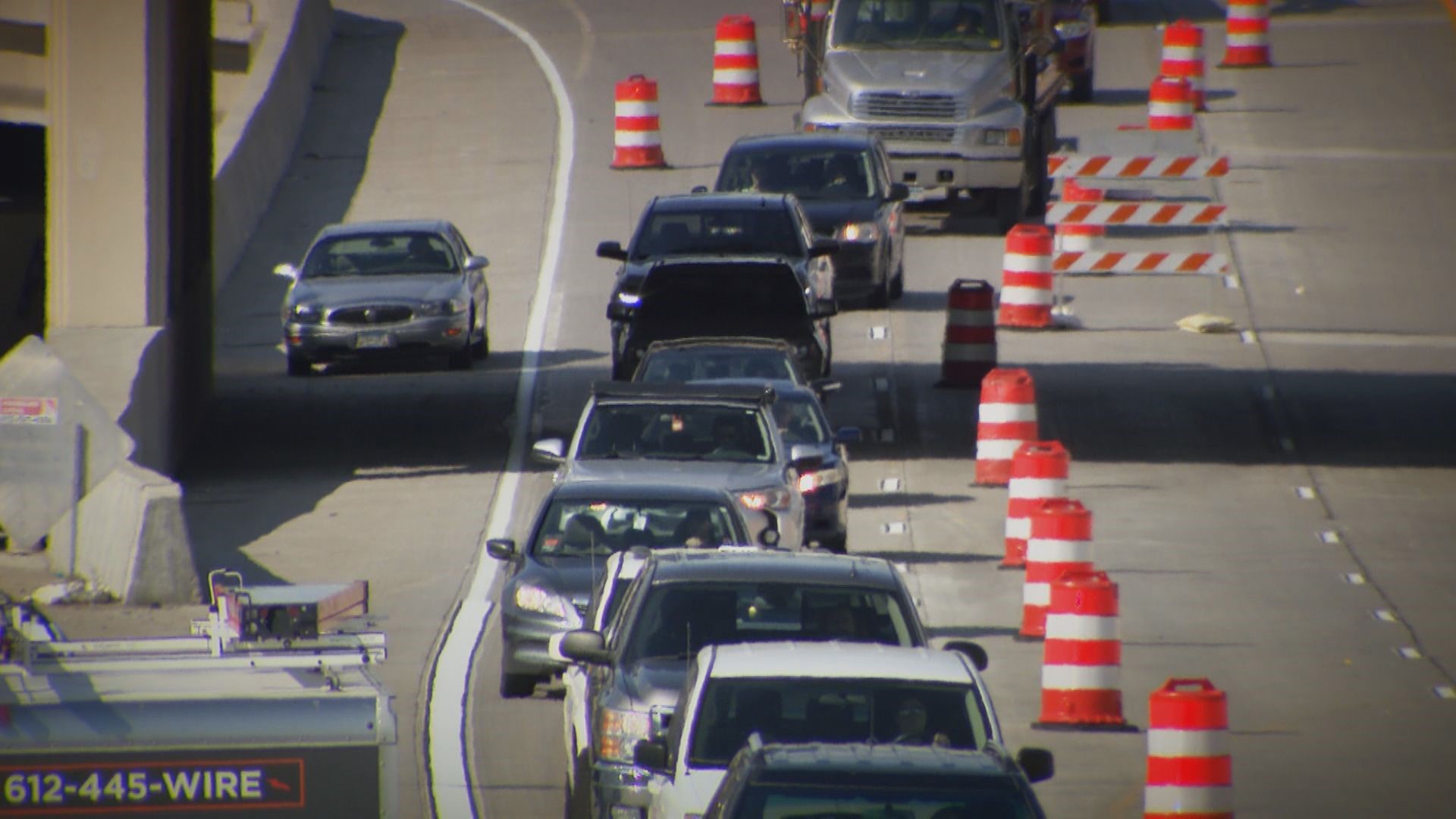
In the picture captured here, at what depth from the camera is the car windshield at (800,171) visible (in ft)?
96.9

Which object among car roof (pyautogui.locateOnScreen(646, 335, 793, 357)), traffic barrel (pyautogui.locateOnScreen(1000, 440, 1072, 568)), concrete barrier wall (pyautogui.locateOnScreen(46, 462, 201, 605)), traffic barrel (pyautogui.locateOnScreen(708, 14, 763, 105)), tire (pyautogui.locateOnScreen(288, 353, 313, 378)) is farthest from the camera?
traffic barrel (pyautogui.locateOnScreen(708, 14, 763, 105))

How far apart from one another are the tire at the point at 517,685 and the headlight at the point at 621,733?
11.3 ft

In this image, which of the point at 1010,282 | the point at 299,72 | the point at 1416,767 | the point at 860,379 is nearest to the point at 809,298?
the point at 860,379

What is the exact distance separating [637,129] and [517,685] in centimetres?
2215

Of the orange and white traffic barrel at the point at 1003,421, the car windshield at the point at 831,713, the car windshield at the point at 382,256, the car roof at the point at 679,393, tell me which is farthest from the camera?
the car windshield at the point at 382,256

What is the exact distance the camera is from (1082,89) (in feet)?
133

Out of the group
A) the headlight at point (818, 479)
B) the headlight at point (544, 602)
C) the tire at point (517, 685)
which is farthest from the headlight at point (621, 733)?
the headlight at point (818, 479)

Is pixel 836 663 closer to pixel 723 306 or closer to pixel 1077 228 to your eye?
pixel 723 306

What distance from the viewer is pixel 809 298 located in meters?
24.2

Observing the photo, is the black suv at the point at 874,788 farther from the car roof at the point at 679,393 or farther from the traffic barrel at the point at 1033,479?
the car roof at the point at 679,393

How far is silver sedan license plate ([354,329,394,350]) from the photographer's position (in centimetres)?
2702

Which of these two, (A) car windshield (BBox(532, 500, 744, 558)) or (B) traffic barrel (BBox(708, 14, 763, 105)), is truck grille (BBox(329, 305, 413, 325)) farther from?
(B) traffic barrel (BBox(708, 14, 763, 105))

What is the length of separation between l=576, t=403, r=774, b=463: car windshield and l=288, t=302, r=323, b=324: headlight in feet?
28.1

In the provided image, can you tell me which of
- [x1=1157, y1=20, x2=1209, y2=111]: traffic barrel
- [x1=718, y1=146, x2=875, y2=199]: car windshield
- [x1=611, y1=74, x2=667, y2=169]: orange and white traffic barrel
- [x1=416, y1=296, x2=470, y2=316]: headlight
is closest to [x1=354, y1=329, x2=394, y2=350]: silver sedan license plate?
[x1=416, y1=296, x2=470, y2=316]: headlight
